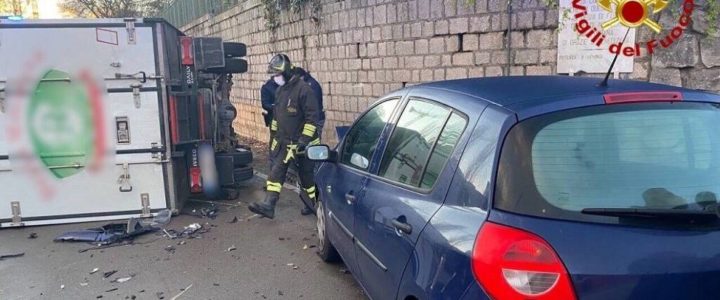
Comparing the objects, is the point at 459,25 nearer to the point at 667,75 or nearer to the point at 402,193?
the point at 667,75

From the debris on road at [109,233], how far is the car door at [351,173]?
2.48 meters

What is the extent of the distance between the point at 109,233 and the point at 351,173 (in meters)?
3.23

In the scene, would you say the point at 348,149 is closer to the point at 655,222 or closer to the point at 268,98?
the point at 655,222

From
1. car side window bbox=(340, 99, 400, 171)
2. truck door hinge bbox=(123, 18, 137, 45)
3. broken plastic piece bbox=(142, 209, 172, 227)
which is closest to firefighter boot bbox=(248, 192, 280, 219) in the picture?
broken plastic piece bbox=(142, 209, 172, 227)

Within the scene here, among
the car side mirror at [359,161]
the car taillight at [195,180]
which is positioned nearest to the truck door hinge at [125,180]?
the car taillight at [195,180]

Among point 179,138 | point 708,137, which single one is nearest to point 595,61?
point 708,137

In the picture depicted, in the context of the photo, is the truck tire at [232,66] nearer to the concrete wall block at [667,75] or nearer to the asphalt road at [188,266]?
the asphalt road at [188,266]

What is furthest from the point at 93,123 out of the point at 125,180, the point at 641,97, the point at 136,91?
the point at 641,97

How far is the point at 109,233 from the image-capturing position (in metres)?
5.66

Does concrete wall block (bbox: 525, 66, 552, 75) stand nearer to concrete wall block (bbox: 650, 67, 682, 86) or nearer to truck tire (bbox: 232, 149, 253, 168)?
concrete wall block (bbox: 650, 67, 682, 86)

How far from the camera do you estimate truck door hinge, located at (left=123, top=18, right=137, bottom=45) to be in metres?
5.80

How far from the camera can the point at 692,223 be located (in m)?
1.96

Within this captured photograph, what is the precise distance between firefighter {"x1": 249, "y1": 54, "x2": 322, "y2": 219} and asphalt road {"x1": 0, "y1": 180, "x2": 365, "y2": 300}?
0.37m

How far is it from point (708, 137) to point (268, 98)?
6535 millimetres
